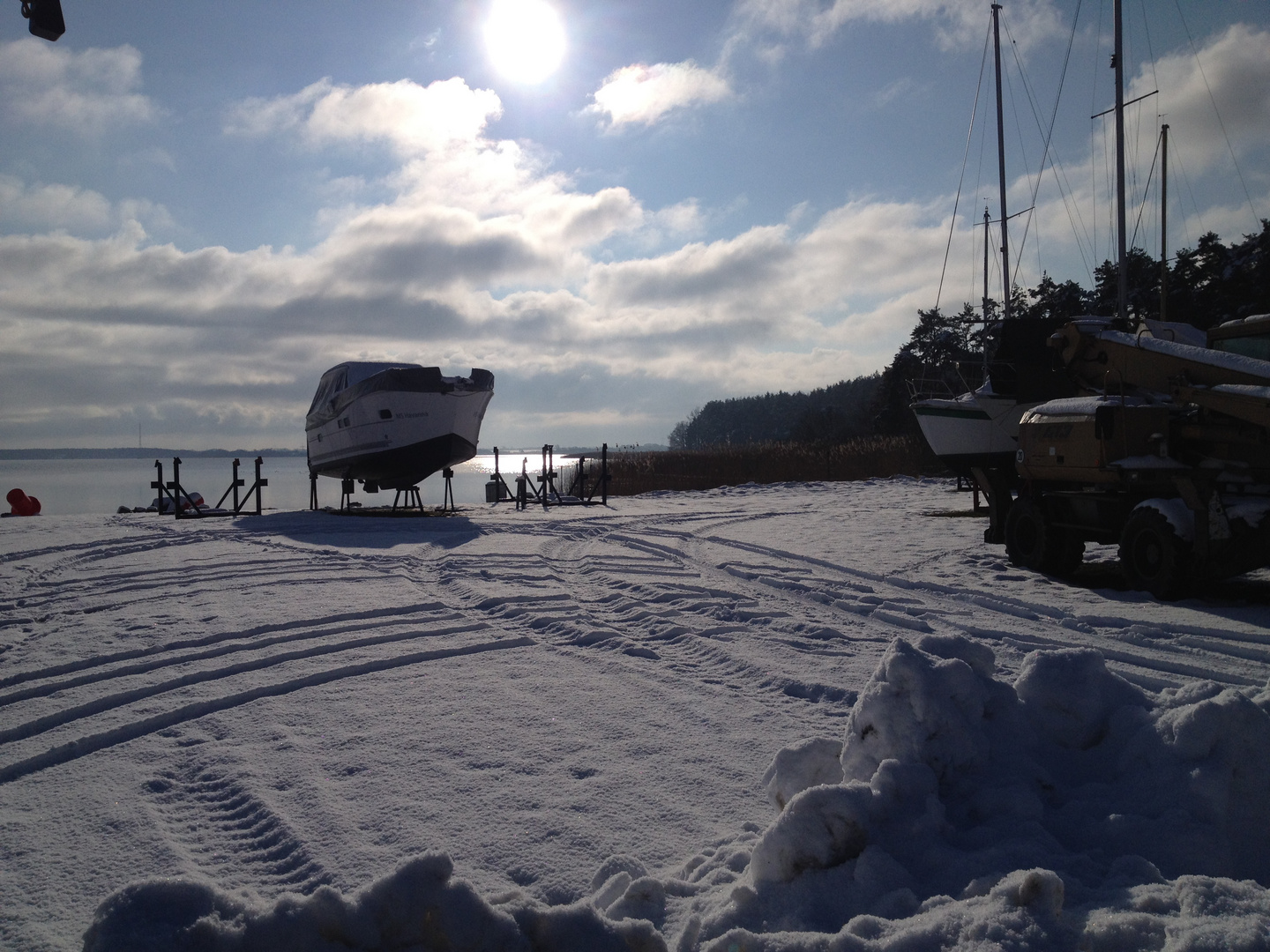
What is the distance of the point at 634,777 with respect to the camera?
3123 millimetres

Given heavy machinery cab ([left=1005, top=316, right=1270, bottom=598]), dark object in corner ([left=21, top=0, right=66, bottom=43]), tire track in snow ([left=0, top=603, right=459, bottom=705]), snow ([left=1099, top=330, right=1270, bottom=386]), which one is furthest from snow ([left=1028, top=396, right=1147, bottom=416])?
dark object in corner ([left=21, top=0, right=66, bottom=43])

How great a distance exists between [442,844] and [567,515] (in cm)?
1401

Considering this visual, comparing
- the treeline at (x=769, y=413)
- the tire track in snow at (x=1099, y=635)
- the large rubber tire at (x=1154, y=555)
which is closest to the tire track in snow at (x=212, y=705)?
the tire track in snow at (x=1099, y=635)

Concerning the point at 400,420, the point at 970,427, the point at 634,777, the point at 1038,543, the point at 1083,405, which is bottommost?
the point at 634,777

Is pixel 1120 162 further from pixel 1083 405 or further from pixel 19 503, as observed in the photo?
pixel 19 503

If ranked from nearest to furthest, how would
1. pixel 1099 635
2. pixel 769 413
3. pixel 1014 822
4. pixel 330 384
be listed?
pixel 1014 822, pixel 1099 635, pixel 330 384, pixel 769 413

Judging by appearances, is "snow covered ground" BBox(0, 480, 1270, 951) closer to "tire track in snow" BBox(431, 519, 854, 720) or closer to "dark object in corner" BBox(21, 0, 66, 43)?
"tire track in snow" BBox(431, 519, 854, 720)

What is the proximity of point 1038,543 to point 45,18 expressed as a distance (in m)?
11.1

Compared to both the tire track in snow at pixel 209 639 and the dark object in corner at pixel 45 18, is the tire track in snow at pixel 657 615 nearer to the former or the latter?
the tire track in snow at pixel 209 639

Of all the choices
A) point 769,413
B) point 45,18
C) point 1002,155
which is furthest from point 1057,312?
point 769,413

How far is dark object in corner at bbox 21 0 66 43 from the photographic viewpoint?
19.9 feet

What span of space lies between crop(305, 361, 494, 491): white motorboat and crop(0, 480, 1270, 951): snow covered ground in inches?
467

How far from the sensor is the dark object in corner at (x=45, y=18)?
6.06 metres

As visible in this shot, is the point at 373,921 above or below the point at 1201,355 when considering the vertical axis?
below
